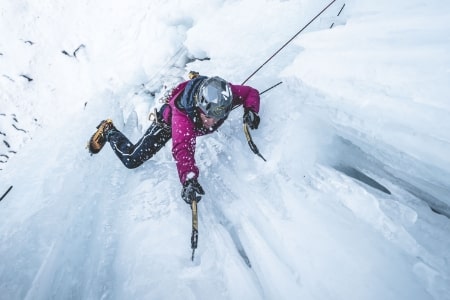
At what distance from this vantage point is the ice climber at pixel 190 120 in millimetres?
2295

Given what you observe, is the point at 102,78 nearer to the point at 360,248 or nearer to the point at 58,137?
the point at 58,137

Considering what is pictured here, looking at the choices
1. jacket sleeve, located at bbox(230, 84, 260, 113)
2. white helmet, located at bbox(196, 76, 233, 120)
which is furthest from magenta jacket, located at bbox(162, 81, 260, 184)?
white helmet, located at bbox(196, 76, 233, 120)

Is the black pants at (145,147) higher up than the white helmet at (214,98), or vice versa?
the white helmet at (214,98)

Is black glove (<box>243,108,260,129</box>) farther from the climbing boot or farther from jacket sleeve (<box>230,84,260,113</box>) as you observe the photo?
the climbing boot

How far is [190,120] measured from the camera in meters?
2.52

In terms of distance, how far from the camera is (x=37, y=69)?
7.91 meters

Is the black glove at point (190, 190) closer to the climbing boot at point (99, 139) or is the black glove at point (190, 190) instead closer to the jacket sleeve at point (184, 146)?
the jacket sleeve at point (184, 146)

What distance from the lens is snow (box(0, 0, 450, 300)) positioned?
5.58 feet

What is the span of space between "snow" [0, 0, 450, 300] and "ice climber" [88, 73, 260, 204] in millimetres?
212

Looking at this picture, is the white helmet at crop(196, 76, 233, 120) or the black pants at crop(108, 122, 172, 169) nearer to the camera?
the white helmet at crop(196, 76, 233, 120)

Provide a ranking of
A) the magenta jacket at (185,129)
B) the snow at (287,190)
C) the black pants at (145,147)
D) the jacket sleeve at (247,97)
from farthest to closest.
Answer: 1. the black pants at (145,147)
2. the jacket sleeve at (247,97)
3. the magenta jacket at (185,129)
4. the snow at (287,190)

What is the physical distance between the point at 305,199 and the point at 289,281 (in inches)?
21.9

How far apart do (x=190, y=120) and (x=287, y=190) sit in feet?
3.14

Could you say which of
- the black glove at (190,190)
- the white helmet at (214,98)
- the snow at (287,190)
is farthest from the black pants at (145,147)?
the black glove at (190,190)
